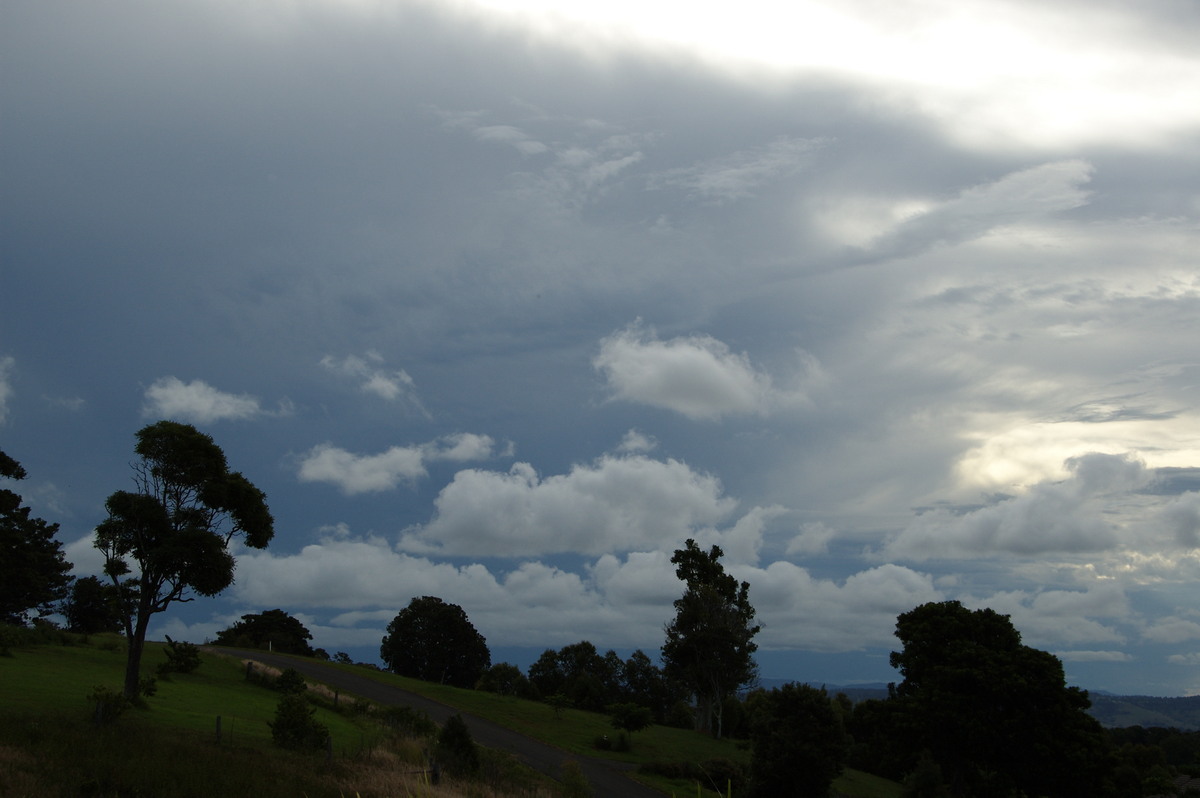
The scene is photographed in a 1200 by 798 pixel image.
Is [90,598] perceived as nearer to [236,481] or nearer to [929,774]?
[236,481]

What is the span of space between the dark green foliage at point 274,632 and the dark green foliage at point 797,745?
74.8 meters

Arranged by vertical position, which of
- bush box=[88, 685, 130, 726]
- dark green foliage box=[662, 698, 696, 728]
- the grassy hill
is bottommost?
dark green foliage box=[662, 698, 696, 728]

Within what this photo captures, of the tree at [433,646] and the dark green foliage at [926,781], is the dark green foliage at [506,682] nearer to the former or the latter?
the tree at [433,646]

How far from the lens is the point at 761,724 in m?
42.9

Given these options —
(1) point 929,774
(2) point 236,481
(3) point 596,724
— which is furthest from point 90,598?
(1) point 929,774

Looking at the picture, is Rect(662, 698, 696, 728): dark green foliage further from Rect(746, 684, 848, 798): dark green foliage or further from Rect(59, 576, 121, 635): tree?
Rect(59, 576, 121, 635): tree

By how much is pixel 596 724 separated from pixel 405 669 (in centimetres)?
4433

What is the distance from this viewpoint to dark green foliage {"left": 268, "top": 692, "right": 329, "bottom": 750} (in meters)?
29.0

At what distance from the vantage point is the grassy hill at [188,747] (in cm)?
2111

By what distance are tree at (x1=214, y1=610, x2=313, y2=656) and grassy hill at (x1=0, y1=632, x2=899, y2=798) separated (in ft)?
169

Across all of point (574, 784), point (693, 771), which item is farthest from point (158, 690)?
point (693, 771)

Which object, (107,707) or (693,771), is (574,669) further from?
(107,707)

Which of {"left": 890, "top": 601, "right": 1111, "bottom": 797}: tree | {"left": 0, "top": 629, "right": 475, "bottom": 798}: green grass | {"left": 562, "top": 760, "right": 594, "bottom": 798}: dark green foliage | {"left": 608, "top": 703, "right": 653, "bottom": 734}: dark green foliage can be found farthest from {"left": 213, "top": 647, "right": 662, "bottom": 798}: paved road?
{"left": 890, "top": 601, "right": 1111, "bottom": 797}: tree

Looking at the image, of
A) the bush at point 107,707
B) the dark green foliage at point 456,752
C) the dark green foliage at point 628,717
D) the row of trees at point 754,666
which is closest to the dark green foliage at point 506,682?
the row of trees at point 754,666
